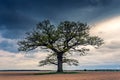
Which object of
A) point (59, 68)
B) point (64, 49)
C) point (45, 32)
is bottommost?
point (59, 68)

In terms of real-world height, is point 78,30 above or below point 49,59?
above

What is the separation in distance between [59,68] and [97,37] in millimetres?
11908

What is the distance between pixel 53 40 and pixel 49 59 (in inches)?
182

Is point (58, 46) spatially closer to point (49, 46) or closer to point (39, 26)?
point (49, 46)

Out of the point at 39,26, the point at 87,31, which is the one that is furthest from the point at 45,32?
the point at 87,31

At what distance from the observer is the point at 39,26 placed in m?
66.6

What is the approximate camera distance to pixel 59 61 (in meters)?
66.2

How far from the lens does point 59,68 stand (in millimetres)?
66062

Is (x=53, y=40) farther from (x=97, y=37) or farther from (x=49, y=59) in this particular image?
(x=97, y=37)

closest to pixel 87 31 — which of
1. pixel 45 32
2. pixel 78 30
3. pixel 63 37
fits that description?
pixel 78 30

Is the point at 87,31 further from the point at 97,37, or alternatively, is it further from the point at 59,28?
the point at 59,28

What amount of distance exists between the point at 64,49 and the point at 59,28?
17.4ft

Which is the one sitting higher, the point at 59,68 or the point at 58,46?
the point at 58,46

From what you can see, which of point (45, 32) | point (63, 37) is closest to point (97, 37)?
point (63, 37)
